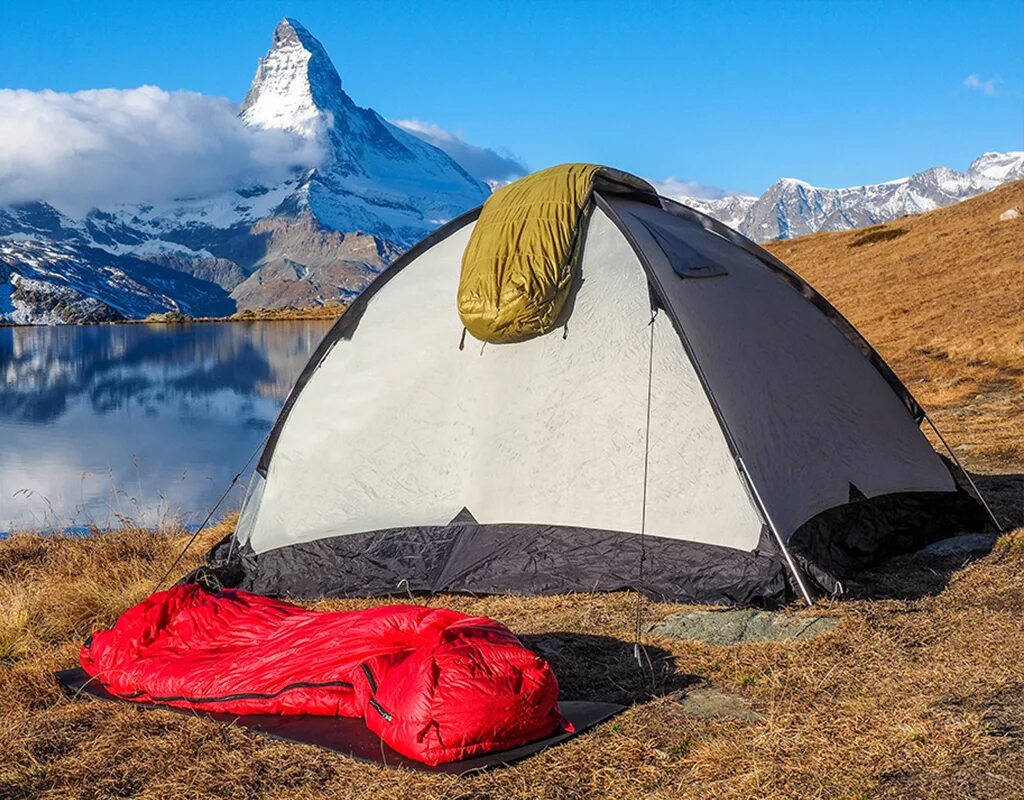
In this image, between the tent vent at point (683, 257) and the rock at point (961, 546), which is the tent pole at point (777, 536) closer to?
the tent vent at point (683, 257)

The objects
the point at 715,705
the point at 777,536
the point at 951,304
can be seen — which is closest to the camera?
the point at 715,705

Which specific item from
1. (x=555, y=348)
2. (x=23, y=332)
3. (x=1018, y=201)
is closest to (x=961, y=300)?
(x=1018, y=201)

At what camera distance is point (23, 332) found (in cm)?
8912

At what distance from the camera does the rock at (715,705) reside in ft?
16.8

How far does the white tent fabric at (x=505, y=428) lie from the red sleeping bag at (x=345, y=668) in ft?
6.44

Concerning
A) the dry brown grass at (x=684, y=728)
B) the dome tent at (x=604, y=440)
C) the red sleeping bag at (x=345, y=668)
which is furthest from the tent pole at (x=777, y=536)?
the red sleeping bag at (x=345, y=668)

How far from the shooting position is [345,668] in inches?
207

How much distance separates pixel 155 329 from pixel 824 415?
3451 inches

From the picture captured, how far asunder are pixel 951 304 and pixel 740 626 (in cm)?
2314

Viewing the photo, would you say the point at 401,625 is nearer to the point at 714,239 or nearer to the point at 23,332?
the point at 714,239

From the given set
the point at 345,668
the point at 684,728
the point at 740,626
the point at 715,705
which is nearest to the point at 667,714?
the point at 684,728

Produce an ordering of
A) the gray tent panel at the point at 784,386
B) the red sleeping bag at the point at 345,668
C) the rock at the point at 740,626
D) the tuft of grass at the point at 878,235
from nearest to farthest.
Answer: the red sleeping bag at the point at 345,668 < the rock at the point at 740,626 < the gray tent panel at the point at 784,386 < the tuft of grass at the point at 878,235

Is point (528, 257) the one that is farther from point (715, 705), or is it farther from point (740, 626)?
point (715, 705)

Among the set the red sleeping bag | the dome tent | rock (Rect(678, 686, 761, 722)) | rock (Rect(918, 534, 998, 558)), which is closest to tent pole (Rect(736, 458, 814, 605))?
the dome tent
